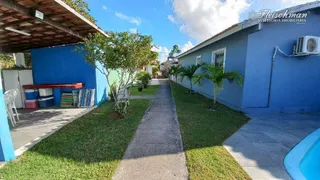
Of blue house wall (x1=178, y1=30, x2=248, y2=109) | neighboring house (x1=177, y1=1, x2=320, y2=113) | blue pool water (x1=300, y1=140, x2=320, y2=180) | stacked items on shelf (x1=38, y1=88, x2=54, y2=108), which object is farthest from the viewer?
stacked items on shelf (x1=38, y1=88, x2=54, y2=108)

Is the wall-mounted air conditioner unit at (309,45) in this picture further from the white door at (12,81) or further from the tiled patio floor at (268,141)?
the white door at (12,81)

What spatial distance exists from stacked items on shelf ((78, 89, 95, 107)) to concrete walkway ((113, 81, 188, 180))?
154 inches

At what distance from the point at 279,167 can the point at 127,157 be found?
288 centimetres

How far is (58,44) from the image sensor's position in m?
8.32

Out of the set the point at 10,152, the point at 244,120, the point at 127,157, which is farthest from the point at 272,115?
the point at 10,152

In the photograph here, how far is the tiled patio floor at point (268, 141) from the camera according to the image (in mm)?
2961

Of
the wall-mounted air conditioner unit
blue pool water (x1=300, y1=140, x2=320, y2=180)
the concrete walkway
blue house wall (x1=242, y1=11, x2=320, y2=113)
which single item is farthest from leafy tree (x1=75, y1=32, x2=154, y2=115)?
the wall-mounted air conditioner unit

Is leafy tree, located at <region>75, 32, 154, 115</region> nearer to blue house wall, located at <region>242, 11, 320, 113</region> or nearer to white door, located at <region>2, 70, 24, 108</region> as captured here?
blue house wall, located at <region>242, 11, 320, 113</region>

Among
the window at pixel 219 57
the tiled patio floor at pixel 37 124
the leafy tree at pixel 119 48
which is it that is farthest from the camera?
the window at pixel 219 57

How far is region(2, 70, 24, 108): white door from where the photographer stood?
7695 millimetres

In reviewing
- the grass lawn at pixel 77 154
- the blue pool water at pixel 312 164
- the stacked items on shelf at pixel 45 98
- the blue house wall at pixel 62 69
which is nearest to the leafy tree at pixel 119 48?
the grass lawn at pixel 77 154

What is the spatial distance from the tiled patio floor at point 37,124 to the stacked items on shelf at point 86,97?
1.55 feet

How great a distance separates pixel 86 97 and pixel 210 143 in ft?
20.7

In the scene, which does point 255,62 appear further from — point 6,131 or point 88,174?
point 6,131
